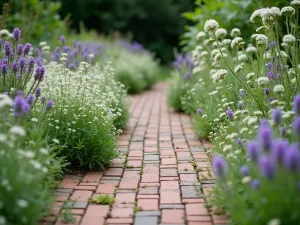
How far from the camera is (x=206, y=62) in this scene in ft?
22.7

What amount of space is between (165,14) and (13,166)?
17836 mm

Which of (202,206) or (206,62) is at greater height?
(206,62)

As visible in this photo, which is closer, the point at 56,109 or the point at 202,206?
the point at 202,206

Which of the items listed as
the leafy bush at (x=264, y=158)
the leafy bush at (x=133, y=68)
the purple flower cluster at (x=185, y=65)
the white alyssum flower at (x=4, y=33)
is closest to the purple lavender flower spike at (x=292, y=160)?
the leafy bush at (x=264, y=158)

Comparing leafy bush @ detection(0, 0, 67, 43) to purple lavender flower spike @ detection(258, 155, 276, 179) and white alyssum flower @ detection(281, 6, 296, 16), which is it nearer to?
white alyssum flower @ detection(281, 6, 296, 16)

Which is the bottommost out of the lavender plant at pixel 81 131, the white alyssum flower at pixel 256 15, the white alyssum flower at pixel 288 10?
the lavender plant at pixel 81 131

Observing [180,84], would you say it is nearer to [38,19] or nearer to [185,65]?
[185,65]

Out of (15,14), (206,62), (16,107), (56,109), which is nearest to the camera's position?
(16,107)

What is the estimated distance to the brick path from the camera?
328cm

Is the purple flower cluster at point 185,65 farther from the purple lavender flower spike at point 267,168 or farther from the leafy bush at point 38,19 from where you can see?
the purple lavender flower spike at point 267,168

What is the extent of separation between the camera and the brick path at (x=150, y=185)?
10.7 ft

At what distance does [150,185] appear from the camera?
4.02 metres

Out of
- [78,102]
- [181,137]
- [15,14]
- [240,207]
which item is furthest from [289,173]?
[15,14]

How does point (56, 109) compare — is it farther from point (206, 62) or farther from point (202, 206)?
point (206, 62)
